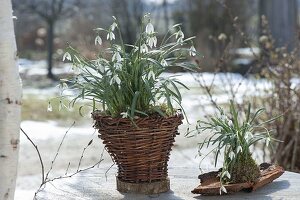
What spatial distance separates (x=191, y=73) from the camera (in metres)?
4.68

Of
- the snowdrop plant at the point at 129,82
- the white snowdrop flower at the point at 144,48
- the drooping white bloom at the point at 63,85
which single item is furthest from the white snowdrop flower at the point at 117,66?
the drooping white bloom at the point at 63,85

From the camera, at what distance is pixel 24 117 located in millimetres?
9164

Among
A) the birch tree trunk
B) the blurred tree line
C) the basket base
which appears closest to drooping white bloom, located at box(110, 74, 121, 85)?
the basket base

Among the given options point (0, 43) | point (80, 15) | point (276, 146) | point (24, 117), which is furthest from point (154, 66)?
point (80, 15)

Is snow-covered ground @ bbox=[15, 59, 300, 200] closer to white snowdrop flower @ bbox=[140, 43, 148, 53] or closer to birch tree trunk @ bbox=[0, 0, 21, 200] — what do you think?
white snowdrop flower @ bbox=[140, 43, 148, 53]

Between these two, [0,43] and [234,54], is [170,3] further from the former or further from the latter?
[0,43]

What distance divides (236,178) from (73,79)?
0.75m

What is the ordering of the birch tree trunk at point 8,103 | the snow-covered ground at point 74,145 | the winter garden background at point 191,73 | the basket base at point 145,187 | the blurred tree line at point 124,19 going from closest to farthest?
1. the birch tree trunk at point 8,103
2. the basket base at point 145,187
3. the winter garden background at point 191,73
4. the snow-covered ground at point 74,145
5. the blurred tree line at point 124,19

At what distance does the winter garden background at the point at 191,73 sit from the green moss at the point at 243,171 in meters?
0.51

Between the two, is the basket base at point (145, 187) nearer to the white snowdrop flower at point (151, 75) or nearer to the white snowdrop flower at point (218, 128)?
the white snowdrop flower at point (218, 128)

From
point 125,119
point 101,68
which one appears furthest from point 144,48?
point 125,119

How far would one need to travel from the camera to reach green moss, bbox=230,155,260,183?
2543 millimetres

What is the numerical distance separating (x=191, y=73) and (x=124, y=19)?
13.7 meters

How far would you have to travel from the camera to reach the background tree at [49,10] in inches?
588
